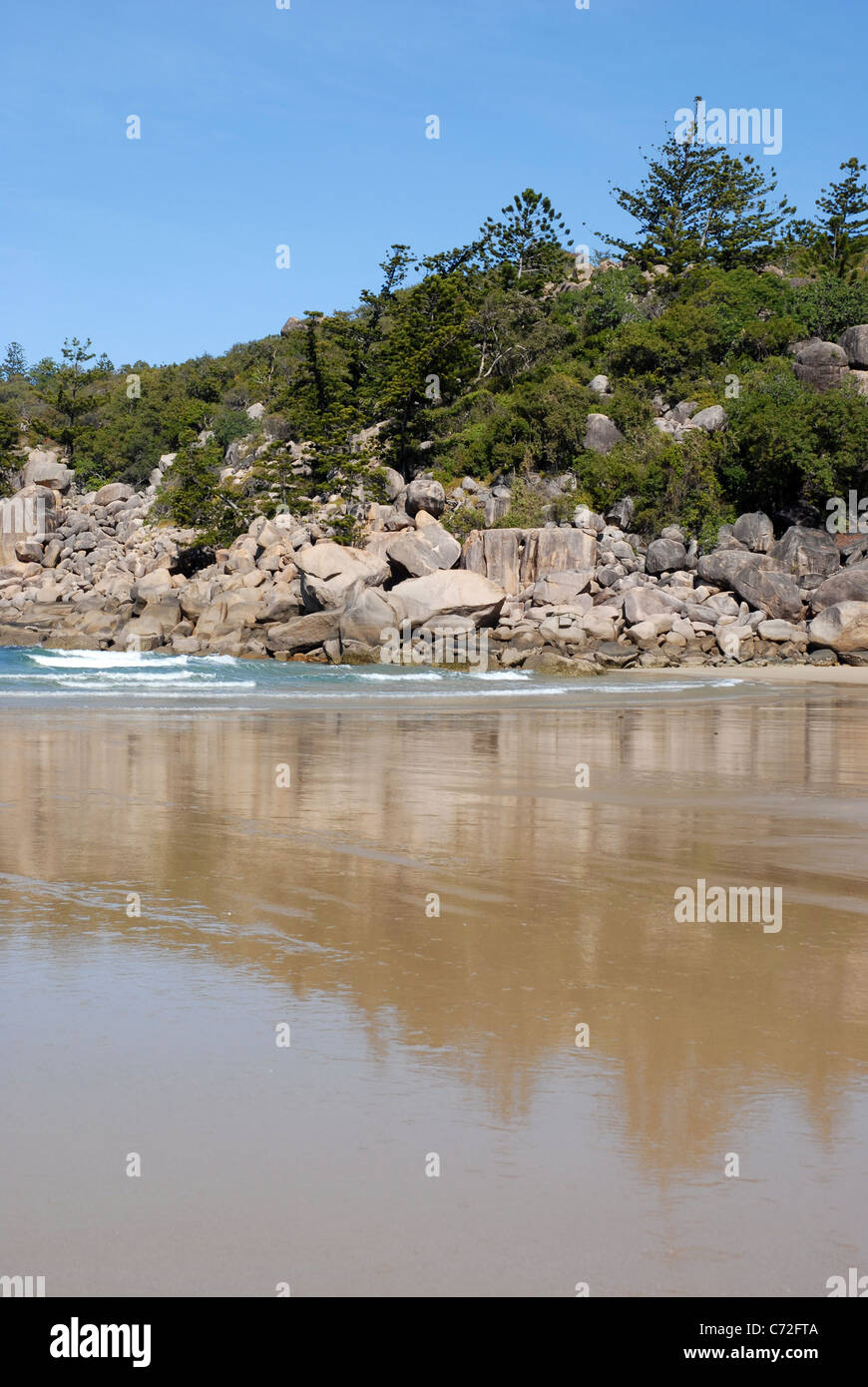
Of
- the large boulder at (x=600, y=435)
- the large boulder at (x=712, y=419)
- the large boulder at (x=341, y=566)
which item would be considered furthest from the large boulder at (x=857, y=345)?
the large boulder at (x=341, y=566)

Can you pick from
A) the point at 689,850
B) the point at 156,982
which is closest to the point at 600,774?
the point at 689,850

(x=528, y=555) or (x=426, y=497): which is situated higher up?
→ (x=426, y=497)

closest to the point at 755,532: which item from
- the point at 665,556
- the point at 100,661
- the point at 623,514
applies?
the point at 665,556

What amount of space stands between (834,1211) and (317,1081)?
1.69 m

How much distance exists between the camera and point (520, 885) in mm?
7051

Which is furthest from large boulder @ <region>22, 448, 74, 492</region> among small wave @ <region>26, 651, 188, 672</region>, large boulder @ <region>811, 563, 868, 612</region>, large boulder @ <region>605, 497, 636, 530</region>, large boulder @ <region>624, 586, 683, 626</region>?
large boulder @ <region>811, 563, 868, 612</region>

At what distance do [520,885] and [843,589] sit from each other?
35.6 metres

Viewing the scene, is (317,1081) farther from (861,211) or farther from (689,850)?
(861,211)

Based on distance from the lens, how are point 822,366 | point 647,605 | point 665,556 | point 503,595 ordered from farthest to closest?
point 822,366 < point 665,556 < point 503,595 < point 647,605

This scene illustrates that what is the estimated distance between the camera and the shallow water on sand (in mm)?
2910

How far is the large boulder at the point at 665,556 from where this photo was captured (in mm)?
45781

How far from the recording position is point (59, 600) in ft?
200

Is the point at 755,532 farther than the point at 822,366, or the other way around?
the point at 822,366

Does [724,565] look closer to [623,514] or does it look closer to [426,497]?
[623,514]
